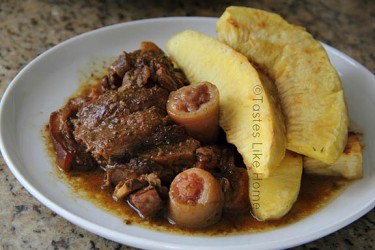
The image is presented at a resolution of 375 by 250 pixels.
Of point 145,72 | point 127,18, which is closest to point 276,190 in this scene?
point 145,72

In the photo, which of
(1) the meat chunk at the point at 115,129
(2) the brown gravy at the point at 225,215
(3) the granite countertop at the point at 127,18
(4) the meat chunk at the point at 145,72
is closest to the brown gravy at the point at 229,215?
(2) the brown gravy at the point at 225,215

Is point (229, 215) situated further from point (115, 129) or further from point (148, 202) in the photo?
point (115, 129)

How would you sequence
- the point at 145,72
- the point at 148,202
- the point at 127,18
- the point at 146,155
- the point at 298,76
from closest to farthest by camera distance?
the point at 148,202 → the point at 146,155 → the point at 298,76 → the point at 145,72 → the point at 127,18

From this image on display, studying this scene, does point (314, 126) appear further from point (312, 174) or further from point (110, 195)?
point (110, 195)

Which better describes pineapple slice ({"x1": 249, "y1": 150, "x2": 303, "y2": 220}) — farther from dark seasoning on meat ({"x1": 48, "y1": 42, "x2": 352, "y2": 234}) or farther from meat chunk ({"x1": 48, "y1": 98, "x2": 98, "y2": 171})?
meat chunk ({"x1": 48, "y1": 98, "x2": 98, "y2": 171})

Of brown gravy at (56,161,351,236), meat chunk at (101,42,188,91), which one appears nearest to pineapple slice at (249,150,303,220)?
brown gravy at (56,161,351,236)

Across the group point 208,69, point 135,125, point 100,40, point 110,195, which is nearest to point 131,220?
point 110,195
